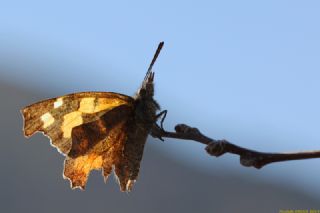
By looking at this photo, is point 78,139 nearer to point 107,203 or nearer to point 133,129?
point 133,129

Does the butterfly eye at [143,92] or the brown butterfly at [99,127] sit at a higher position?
the butterfly eye at [143,92]

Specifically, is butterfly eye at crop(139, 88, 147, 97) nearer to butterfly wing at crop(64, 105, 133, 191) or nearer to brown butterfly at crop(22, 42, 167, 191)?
brown butterfly at crop(22, 42, 167, 191)

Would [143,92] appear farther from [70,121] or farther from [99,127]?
[70,121]

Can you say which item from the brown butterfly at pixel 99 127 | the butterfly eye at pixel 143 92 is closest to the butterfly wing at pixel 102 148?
the brown butterfly at pixel 99 127

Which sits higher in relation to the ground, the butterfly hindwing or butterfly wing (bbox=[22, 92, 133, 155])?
butterfly wing (bbox=[22, 92, 133, 155])

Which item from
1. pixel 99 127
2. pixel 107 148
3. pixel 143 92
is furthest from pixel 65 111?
pixel 143 92

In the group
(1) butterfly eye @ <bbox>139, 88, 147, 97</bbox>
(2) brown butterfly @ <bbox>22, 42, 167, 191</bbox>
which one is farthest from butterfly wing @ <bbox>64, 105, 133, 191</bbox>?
(1) butterfly eye @ <bbox>139, 88, 147, 97</bbox>

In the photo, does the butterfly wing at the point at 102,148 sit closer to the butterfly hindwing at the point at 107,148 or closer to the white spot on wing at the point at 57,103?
the butterfly hindwing at the point at 107,148

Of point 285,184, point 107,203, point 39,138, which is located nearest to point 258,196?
point 285,184

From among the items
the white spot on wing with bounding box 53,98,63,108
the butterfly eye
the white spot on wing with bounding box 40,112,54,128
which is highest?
the butterfly eye
